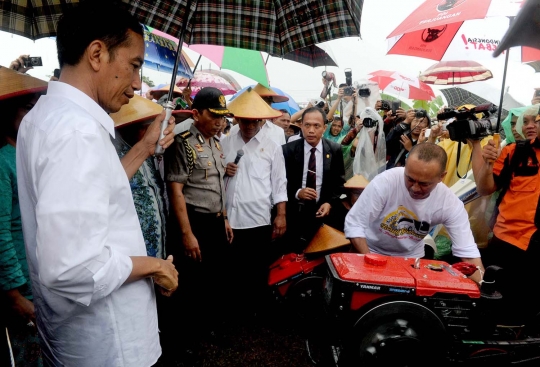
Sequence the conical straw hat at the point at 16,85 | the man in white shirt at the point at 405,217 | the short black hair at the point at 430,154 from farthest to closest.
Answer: the man in white shirt at the point at 405,217 → the short black hair at the point at 430,154 → the conical straw hat at the point at 16,85

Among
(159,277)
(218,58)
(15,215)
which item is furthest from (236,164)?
(218,58)

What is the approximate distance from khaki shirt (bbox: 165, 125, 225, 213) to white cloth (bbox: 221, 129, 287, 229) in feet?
1.49

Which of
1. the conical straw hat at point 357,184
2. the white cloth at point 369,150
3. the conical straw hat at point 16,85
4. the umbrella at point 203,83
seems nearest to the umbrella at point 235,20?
the conical straw hat at point 16,85

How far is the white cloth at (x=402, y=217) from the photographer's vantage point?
279cm

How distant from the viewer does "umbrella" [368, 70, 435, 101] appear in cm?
1109

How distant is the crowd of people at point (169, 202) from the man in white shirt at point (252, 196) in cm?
1

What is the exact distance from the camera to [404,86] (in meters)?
11.3

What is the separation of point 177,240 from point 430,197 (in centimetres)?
205

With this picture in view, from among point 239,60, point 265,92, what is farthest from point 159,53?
point 265,92

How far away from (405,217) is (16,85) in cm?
269

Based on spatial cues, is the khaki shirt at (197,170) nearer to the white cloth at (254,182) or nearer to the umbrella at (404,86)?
the white cloth at (254,182)

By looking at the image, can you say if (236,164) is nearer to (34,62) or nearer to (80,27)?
(34,62)

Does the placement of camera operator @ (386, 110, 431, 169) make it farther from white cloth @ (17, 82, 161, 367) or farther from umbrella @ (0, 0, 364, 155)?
white cloth @ (17, 82, 161, 367)

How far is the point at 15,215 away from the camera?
179 cm
